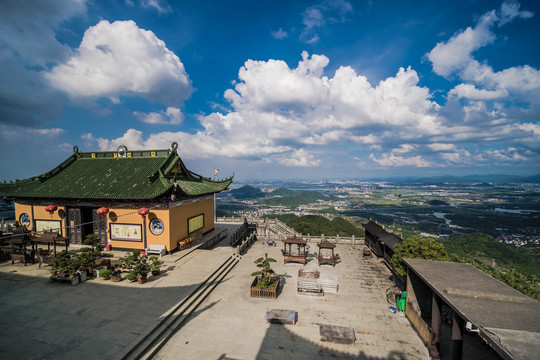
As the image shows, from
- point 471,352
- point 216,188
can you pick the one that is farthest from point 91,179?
point 471,352

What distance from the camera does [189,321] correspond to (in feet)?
33.6

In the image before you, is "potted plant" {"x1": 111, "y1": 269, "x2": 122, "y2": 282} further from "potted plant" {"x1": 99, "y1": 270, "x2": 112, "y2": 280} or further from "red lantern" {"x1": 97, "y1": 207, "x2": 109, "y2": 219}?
"red lantern" {"x1": 97, "y1": 207, "x2": 109, "y2": 219}

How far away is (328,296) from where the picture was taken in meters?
12.9

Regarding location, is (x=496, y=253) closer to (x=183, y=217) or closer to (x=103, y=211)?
(x=183, y=217)

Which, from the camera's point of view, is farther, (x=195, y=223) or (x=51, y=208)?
(x=195, y=223)

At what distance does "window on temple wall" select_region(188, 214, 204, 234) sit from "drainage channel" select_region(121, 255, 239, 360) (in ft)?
20.3

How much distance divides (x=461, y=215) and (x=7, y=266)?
5149 inches

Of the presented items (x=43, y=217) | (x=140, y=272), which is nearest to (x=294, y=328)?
(x=140, y=272)

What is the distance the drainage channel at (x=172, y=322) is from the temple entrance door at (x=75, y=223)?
511 inches

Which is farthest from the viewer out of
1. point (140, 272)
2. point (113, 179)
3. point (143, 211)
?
point (113, 179)

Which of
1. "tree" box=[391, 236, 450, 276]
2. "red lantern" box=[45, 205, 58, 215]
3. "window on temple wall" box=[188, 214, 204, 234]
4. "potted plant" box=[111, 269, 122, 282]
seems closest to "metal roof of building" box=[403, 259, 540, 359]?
"tree" box=[391, 236, 450, 276]

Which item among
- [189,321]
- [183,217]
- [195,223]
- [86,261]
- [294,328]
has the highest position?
[183,217]

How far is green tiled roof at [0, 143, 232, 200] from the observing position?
17344 millimetres

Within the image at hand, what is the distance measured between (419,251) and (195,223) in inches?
669
